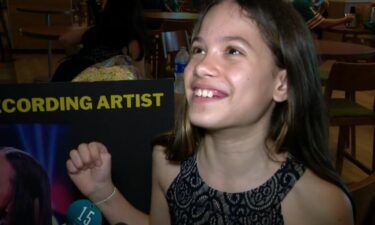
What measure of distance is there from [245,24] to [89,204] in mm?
441

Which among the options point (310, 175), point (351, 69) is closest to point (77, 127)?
point (310, 175)

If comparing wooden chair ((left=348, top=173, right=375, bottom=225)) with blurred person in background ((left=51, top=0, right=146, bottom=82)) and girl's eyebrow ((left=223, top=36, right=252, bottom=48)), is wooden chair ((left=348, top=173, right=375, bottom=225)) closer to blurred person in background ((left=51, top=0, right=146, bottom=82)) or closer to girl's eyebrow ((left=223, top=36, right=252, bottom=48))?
girl's eyebrow ((left=223, top=36, right=252, bottom=48))

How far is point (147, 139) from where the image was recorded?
72 cm

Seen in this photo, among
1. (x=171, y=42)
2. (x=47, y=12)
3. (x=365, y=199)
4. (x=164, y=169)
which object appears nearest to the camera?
(x=365, y=199)

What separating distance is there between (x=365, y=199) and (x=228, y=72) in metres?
0.34

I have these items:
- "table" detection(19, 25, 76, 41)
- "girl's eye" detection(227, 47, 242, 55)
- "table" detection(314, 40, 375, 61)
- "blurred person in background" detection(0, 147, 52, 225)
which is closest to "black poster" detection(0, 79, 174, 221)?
"blurred person in background" detection(0, 147, 52, 225)

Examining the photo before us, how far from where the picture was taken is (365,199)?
2.55ft

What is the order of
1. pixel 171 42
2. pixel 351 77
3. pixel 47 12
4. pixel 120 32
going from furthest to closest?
pixel 47 12, pixel 171 42, pixel 120 32, pixel 351 77

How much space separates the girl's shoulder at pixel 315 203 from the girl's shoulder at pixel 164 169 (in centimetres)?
27

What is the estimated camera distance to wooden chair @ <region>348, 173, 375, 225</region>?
0.75 meters

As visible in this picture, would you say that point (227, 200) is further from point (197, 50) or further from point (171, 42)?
point (171, 42)

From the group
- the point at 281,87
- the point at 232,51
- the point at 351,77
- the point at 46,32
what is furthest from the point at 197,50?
the point at 46,32

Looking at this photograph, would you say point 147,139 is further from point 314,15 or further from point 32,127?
point 314,15

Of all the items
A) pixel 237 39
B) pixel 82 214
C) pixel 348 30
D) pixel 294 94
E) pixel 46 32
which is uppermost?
pixel 237 39
